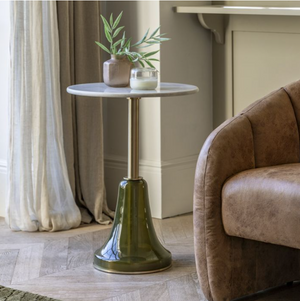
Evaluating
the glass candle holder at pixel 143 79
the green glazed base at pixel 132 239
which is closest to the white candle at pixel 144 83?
the glass candle holder at pixel 143 79

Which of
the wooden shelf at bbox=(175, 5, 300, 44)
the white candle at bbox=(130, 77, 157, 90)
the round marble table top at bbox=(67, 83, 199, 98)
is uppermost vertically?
the wooden shelf at bbox=(175, 5, 300, 44)

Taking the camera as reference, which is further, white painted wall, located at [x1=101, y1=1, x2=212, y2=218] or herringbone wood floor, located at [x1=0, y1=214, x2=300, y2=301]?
white painted wall, located at [x1=101, y1=1, x2=212, y2=218]

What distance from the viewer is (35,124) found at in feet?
11.1

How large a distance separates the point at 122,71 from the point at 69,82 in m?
0.73

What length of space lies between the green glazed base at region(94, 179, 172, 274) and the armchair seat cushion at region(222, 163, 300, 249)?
1.86 ft

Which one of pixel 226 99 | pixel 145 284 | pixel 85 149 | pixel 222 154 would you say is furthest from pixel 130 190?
pixel 226 99

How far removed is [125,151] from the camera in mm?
3801

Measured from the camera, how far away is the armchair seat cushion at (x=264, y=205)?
7.16ft

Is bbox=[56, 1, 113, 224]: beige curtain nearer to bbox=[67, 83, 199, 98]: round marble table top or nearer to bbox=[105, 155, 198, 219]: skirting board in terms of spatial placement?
bbox=[105, 155, 198, 219]: skirting board

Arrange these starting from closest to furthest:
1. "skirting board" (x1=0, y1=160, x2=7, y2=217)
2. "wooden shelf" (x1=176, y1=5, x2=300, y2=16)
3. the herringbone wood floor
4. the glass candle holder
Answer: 1. the herringbone wood floor
2. the glass candle holder
3. "wooden shelf" (x1=176, y1=5, x2=300, y2=16)
4. "skirting board" (x1=0, y1=160, x2=7, y2=217)

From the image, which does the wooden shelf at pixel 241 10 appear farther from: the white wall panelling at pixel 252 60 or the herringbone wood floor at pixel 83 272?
the herringbone wood floor at pixel 83 272

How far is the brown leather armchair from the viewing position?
7.33 ft

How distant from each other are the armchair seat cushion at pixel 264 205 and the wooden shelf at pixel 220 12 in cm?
113

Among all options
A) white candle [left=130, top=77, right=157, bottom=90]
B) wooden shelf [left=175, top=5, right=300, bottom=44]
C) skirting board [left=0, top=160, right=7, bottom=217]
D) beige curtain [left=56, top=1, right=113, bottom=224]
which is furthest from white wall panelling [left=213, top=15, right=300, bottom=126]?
skirting board [left=0, top=160, right=7, bottom=217]
